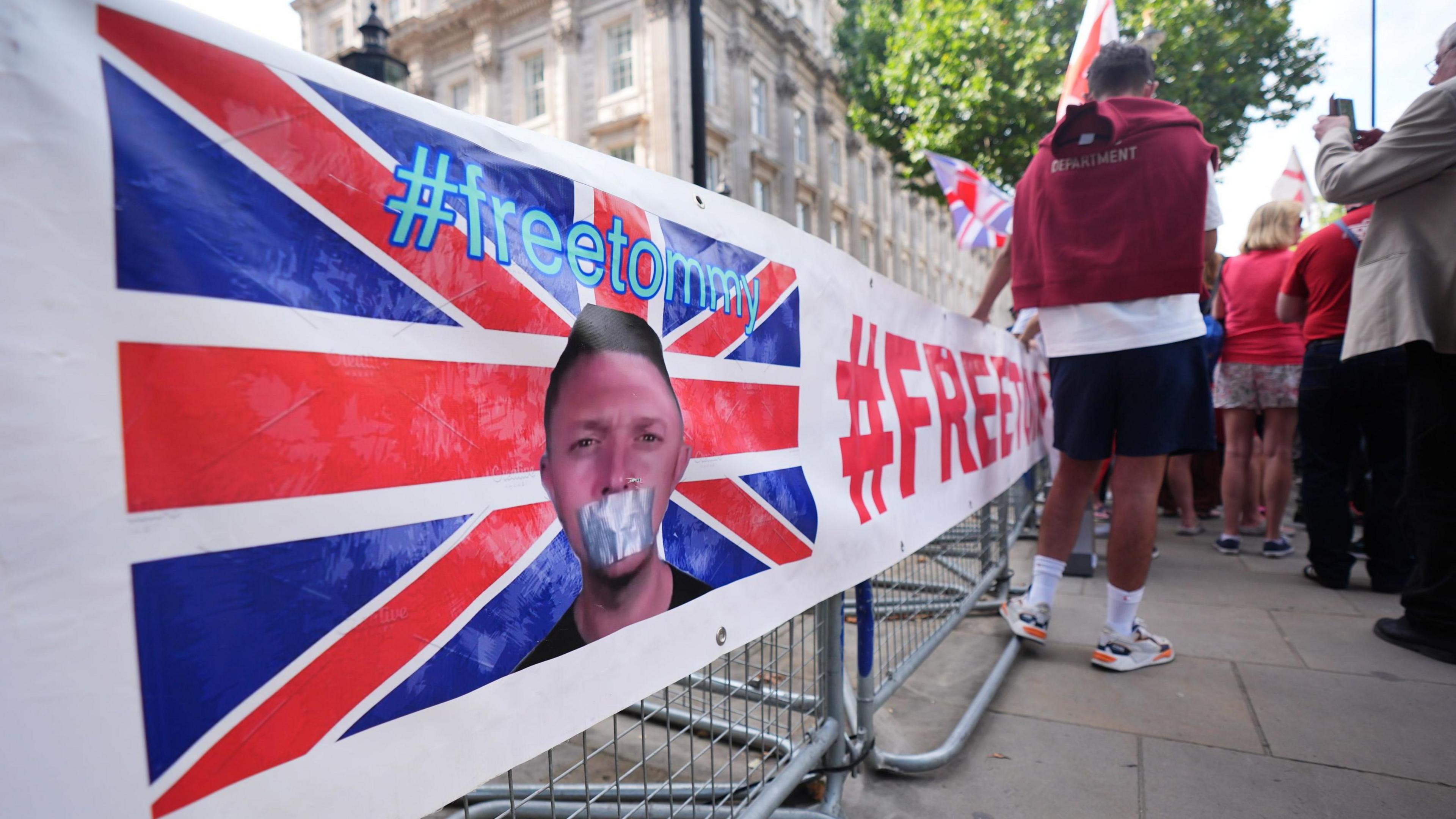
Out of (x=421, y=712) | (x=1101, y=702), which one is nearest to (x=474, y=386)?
(x=421, y=712)

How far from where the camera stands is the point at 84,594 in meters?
0.63

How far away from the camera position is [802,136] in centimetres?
3081

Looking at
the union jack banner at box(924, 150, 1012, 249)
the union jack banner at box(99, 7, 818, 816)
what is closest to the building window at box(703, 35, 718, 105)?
the union jack banner at box(924, 150, 1012, 249)

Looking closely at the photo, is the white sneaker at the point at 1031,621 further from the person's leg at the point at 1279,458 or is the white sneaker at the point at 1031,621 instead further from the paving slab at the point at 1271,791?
the person's leg at the point at 1279,458

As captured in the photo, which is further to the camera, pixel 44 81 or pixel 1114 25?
pixel 1114 25

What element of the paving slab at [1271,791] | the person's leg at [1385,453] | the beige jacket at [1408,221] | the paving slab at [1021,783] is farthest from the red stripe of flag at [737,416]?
the person's leg at [1385,453]

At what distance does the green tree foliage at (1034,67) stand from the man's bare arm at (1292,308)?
1175cm

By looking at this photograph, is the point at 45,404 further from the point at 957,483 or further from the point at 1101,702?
the point at 1101,702

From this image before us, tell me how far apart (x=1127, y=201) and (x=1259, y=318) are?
2656 mm

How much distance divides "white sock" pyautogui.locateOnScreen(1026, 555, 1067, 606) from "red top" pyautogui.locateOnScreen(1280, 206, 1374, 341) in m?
2.10

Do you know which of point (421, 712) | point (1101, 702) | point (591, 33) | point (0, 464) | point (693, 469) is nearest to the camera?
point (0, 464)

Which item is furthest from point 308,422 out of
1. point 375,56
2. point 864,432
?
point 375,56

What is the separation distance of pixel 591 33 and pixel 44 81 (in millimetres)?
26337

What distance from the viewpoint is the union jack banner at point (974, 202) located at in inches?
292
